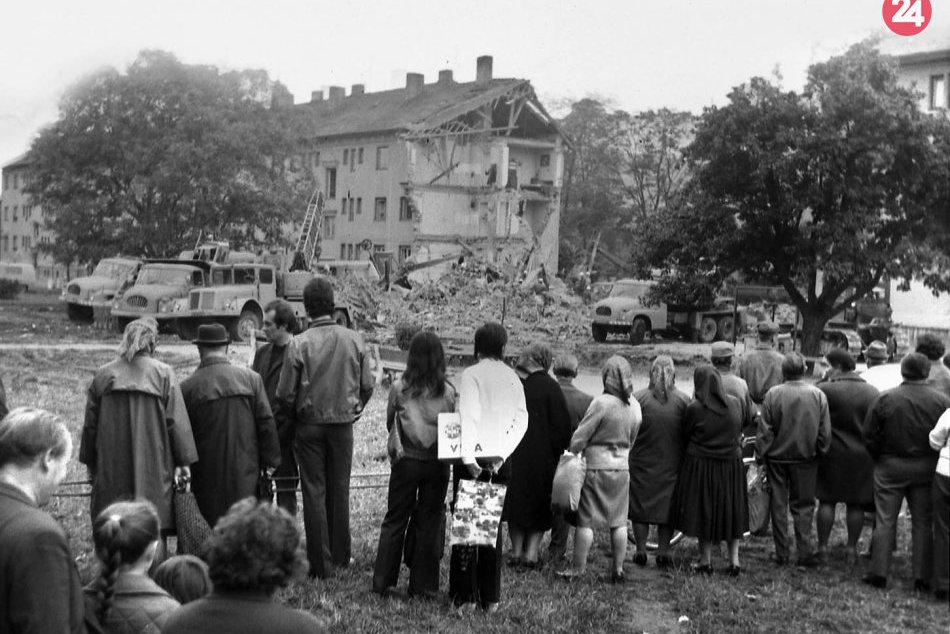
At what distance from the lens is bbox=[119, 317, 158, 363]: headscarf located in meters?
5.68

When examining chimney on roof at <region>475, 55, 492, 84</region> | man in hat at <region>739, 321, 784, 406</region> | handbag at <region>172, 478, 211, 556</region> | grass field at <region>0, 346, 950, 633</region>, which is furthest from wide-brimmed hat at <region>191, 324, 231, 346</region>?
chimney on roof at <region>475, 55, 492, 84</region>

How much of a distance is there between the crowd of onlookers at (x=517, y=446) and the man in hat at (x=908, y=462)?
0.04 feet

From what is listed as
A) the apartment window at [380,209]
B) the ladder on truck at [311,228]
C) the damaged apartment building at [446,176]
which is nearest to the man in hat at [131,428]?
the ladder on truck at [311,228]

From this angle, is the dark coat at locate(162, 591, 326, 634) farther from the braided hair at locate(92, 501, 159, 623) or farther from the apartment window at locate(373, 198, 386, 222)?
the apartment window at locate(373, 198, 386, 222)

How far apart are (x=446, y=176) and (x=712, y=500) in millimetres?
31084

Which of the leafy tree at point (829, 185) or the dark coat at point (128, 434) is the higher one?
the leafy tree at point (829, 185)

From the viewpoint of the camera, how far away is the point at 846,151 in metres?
20.5

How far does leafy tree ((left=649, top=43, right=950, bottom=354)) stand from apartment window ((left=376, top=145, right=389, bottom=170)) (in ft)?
64.4


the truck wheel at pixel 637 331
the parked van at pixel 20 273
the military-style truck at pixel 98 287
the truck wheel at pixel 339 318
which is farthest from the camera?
the parked van at pixel 20 273

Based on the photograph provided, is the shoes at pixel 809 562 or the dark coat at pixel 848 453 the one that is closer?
the shoes at pixel 809 562

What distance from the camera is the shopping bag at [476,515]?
5898mm

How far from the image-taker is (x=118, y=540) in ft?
10.9

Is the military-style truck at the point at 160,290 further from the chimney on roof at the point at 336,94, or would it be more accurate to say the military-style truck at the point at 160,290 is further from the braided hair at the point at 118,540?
the braided hair at the point at 118,540

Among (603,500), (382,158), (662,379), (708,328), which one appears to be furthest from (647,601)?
(382,158)
